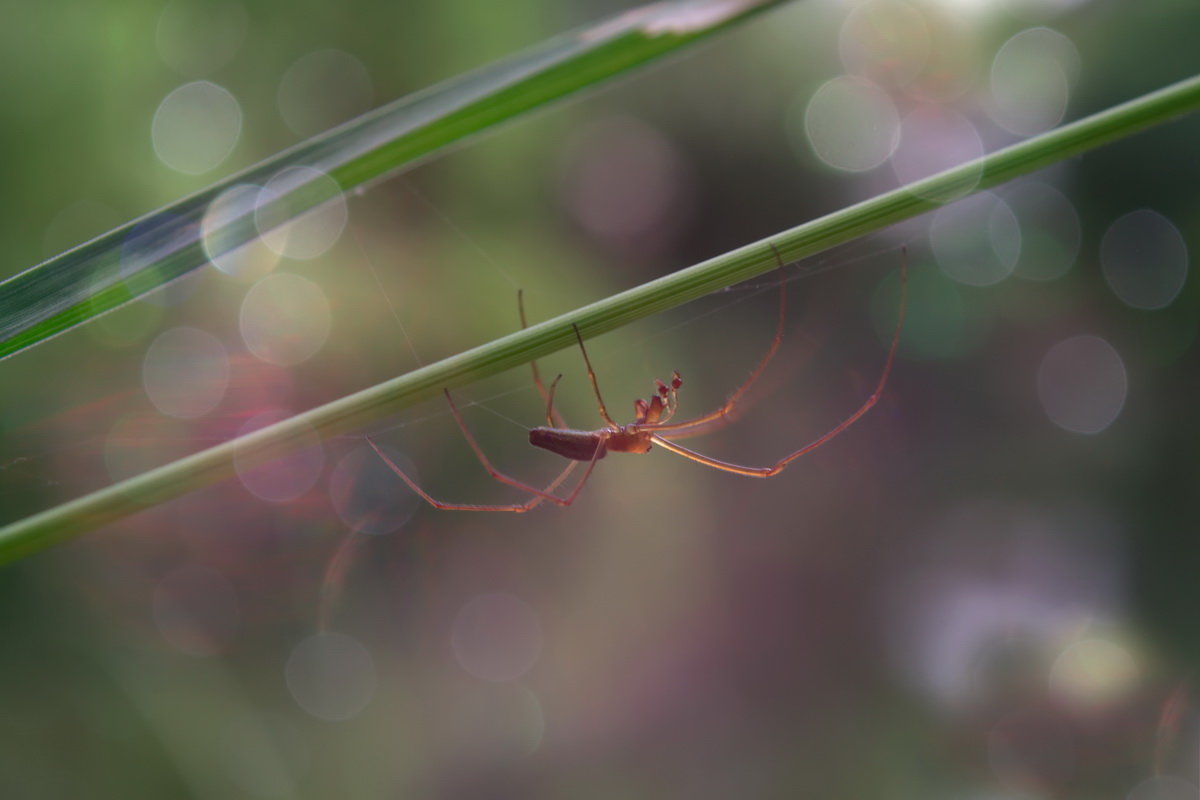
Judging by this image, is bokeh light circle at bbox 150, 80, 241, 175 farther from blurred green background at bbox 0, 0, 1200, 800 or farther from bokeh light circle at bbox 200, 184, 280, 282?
bokeh light circle at bbox 200, 184, 280, 282

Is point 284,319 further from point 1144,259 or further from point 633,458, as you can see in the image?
point 1144,259

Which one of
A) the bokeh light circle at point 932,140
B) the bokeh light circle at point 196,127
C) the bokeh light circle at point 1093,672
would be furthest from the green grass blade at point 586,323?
the bokeh light circle at point 1093,672

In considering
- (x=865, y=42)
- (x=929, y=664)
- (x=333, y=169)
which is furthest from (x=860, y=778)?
(x=333, y=169)

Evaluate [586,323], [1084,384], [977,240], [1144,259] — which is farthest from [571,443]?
[1084,384]

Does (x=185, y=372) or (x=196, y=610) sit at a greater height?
(x=185, y=372)

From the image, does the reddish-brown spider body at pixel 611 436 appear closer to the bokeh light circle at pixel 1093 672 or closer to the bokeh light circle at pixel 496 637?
the bokeh light circle at pixel 496 637
